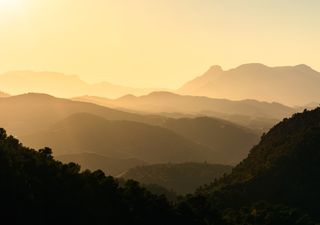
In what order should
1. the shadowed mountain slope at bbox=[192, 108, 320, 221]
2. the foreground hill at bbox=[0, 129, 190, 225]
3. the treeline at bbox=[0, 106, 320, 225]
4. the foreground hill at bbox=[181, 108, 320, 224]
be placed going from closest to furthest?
1. the foreground hill at bbox=[0, 129, 190, 225]
2. the treeline at bbox=[0, 106, 320, 225]
3. the foreground hill at bbox=[181, 108, 320, 224]
4. the shadowed mountain slope at bbox=[192, 108, 320, 221]

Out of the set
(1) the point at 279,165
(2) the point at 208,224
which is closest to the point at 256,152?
(1) the point at 279,165

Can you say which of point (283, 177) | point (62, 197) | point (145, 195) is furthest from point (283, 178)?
point (62, 197)

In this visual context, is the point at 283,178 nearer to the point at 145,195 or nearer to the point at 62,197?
the point at 145,195

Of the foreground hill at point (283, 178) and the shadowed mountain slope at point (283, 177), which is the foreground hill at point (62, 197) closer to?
the foreground hill at point (283, 178)

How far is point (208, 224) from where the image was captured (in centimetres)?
7131

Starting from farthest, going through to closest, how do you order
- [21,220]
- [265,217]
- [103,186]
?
[265,217] < [103,186] < [21,220]

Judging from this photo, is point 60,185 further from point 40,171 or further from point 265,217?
point 265,217

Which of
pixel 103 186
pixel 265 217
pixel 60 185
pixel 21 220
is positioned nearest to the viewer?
pixel 21 220

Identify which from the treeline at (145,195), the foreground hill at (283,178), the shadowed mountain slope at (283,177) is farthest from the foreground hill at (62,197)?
the shadowed mountain slope at (283,177)

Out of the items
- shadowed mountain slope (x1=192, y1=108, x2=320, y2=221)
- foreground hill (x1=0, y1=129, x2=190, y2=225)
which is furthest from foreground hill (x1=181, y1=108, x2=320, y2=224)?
foreground hill (x1=0, y1=129, x2=190, y2=225)

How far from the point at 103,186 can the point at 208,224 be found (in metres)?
15.4

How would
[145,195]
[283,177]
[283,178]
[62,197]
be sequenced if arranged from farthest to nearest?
1. [283,177]
2. [283,178]
3. [145,195]
4. [62,197]

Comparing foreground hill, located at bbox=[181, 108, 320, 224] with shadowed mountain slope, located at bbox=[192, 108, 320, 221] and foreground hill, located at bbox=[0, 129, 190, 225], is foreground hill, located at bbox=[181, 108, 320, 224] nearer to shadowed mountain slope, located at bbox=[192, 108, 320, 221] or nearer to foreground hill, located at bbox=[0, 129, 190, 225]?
shadowed mountain slope, located at bbox=[192, 108, 320, 221]

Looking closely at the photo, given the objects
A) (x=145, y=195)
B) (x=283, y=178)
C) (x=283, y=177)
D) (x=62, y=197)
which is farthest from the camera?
(x=283, y=177)
